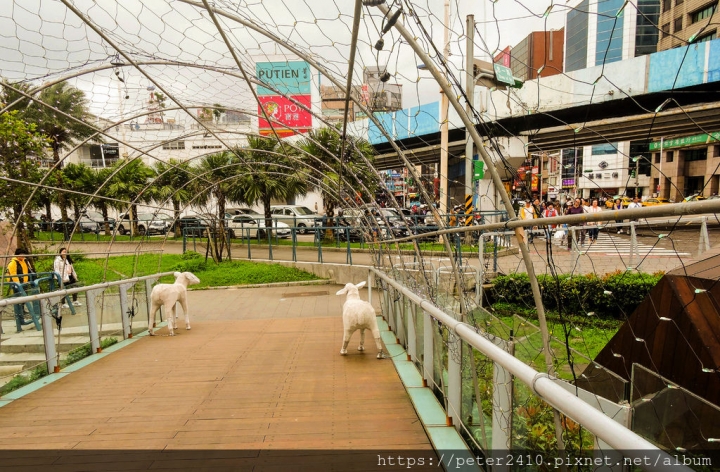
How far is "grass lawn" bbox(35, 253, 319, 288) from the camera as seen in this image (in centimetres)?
1241

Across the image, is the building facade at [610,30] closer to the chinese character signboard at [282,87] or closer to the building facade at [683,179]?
the building facade at [683,179]

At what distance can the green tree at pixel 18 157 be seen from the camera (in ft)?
34.1

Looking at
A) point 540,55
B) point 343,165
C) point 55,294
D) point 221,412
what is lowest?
point 221,412

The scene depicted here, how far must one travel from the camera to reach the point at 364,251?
44.4 ft

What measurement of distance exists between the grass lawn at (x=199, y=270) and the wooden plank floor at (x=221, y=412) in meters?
6.61

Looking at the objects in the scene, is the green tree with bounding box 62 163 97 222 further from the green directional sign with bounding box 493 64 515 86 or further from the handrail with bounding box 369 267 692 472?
the handrail with bounding box 369 267 692 472

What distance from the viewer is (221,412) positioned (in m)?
3.49

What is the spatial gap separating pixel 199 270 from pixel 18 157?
17.4 ft

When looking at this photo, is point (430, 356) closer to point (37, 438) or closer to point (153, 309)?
point (37, 438)

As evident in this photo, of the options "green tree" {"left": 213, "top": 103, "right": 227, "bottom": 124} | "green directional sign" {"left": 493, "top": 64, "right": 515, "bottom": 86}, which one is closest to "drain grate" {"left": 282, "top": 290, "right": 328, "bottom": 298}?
"green tree" {"left": 213, "top": 103, "right": 227, "bottom": 124}

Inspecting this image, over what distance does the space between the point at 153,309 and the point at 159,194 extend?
50.1 feet

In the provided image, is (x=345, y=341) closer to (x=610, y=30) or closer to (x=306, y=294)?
(x=610, y=30)

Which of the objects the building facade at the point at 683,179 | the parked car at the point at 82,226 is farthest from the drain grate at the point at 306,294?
the parked car at the point at 82,226

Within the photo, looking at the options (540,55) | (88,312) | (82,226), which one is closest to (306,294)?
(88,312)
